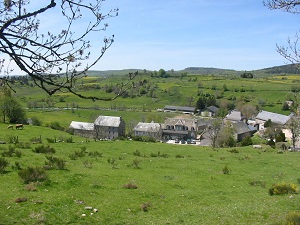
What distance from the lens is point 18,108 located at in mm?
55375

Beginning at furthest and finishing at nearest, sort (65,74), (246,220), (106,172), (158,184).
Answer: (106,172), (158,184), (246,220), (65,74)

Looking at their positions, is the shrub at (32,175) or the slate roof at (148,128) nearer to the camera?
the shrub at (32,175)

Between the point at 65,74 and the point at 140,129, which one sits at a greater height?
the point at 65,74

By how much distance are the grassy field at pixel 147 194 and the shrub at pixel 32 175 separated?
0.33 m

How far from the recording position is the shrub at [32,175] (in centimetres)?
1608

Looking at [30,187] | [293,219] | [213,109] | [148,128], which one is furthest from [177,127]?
[293,219]

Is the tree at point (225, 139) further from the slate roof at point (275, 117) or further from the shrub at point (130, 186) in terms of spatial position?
the slate roof at point (275, 117)

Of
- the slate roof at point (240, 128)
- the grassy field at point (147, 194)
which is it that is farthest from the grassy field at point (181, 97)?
the grassy field at point (147, 194)

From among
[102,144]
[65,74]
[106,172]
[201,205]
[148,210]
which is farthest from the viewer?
[102,144]

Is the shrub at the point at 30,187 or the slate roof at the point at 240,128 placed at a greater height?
the shrub at the point at 30,187

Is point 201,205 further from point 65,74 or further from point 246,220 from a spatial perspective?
point 65,74

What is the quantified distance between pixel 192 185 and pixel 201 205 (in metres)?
4.06

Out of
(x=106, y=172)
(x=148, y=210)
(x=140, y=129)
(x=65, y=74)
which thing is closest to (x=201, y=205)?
(x=148, y=210)

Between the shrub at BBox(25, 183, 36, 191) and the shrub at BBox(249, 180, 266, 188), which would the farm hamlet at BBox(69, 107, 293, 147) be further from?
the shrub at BBox(25, 183, 36, 191)
